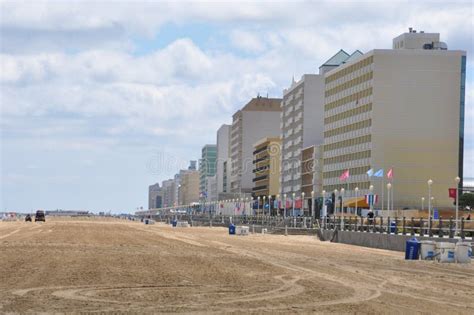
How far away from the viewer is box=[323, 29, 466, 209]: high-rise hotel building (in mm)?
121925

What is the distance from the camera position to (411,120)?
125562 mm

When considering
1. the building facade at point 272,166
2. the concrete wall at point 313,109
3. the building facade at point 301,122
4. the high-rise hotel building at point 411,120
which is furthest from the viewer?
the building facade at point 272,166

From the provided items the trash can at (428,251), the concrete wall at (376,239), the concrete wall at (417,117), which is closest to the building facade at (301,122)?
the concrete wall at (417,117)

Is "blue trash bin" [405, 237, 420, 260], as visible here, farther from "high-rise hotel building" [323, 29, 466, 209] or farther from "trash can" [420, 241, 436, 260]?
"high-rise hotel building" [323, 29, 466, 209]

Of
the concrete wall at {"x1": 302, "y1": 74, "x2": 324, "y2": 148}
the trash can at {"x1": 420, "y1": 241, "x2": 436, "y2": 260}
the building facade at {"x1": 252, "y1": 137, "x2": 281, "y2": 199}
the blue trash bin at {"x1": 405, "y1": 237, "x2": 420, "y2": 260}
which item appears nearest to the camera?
the trash can at {"x1": 420, "y1": 241, "x2": 436, "y2": 260}

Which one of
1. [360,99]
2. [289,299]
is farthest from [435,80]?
[289,299]

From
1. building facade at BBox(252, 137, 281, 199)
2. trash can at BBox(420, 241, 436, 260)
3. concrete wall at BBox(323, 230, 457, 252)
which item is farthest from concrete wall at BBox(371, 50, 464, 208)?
trash can at BBox(420, 241, 436, 260)

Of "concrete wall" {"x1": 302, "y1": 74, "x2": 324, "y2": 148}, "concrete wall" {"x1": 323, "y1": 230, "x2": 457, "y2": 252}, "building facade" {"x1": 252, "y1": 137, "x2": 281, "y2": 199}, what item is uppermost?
"concrete wall" {"x1": 302, "y1": 74, "x2": 324, "y2": 148}

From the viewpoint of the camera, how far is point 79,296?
15.3m

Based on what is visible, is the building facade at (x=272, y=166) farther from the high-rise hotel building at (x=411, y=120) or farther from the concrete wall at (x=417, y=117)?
the concrete wall at (x=417, y=117)

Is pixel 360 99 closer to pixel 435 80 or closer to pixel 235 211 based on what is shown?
pixel 435 80

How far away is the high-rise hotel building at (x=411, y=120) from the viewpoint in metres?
122

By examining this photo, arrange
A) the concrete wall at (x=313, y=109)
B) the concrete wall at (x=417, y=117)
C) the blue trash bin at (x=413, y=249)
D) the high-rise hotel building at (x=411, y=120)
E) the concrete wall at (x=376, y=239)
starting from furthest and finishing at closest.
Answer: the concrete wall at (x=313, y=109) < the concrete wall at (x=417, y=117) < the high-rise hotel building at (x=411, y=120) < the concrete wall at (x=376, y=239) < the blue trash bin at (x=413, y=249)

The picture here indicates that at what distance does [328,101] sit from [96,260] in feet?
387
